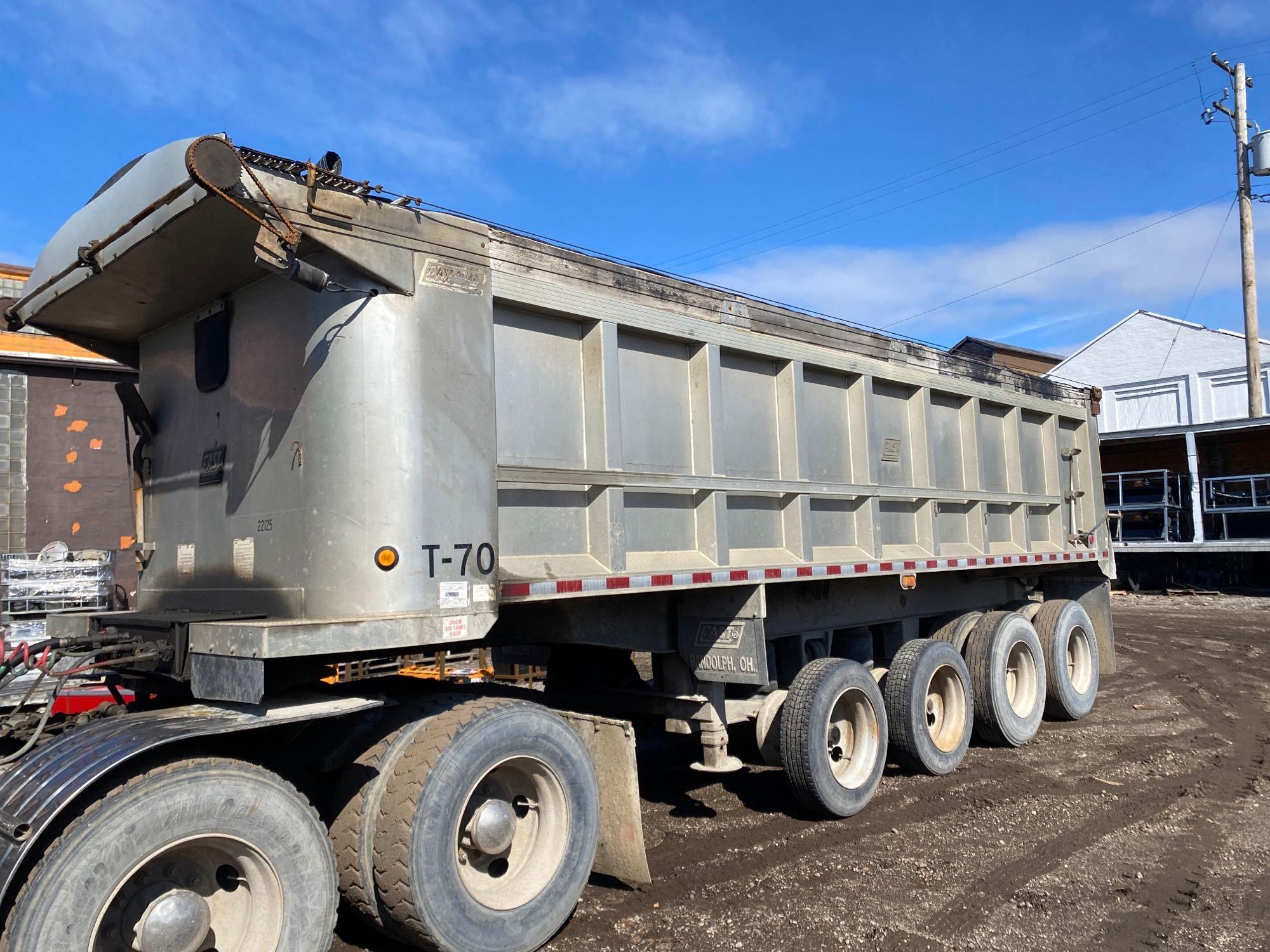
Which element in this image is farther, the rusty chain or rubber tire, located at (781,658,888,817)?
rubber tire, located at (781,658,888,817)

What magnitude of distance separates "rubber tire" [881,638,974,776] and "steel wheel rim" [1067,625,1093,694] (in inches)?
120

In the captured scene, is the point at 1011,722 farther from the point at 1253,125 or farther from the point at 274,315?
the point at 1253,125

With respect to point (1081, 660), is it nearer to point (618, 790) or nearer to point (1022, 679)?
point (1022, 679)

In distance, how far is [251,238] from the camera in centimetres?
402

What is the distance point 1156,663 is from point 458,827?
1219 centimetres

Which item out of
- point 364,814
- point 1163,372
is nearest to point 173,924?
point 364,814

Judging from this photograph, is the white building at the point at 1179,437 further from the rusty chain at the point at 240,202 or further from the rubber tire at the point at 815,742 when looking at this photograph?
the rusty chain at the point at 240,202

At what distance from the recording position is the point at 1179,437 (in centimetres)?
2569

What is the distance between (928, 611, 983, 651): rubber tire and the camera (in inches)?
333

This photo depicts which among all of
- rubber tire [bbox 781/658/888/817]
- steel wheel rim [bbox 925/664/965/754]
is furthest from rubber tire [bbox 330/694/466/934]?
steel wheel rim [bbox 925/664/965/754]

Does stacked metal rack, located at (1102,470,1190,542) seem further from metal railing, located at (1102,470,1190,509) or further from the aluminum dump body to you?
the aluminum dump body

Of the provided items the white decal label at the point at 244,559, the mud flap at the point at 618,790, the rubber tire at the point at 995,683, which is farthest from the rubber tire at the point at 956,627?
the white decal label at the point at 244,559

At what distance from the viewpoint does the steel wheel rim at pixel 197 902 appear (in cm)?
318

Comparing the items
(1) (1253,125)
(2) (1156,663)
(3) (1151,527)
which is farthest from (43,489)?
(1) (1253,125)
